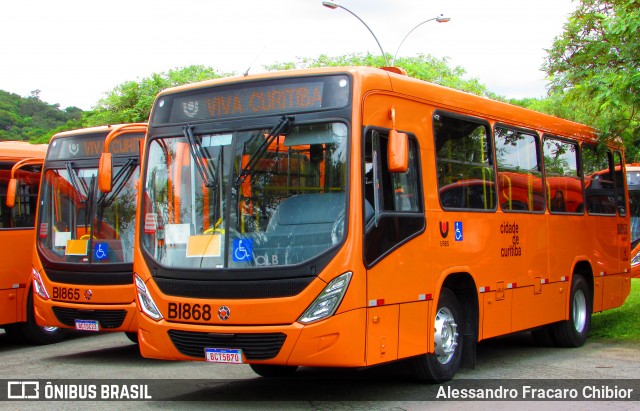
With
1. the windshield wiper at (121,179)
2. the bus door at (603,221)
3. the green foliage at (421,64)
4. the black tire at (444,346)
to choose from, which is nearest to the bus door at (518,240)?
the black tire at (444,346)

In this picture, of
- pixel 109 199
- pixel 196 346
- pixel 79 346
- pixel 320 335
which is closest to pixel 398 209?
pixel 320 335

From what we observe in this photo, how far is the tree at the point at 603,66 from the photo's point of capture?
1141cm

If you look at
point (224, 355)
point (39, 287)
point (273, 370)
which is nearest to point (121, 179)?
point (39, 287)

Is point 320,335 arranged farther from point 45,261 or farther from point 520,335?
point 520,335

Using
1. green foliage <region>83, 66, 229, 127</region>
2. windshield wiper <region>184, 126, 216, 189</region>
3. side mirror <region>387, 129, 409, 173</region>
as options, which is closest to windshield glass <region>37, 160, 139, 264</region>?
windshield wiper <region>184, 126, 216, 189</region>

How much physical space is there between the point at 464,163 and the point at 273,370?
10.3 feet

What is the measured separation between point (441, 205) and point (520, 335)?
5.85m

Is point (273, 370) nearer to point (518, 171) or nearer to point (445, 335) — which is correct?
point (445, 335)

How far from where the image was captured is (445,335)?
30.0ft

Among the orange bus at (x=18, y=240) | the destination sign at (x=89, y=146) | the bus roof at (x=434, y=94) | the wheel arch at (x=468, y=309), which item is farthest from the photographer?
the orange bus at (x=18, y=240)

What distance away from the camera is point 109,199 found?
1202cm

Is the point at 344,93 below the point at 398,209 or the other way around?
the other way around

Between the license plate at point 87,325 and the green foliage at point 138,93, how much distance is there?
28360 mm

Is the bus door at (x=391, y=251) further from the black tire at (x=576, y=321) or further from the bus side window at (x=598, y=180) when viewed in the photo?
the bus side window at (x=598, y=180)
